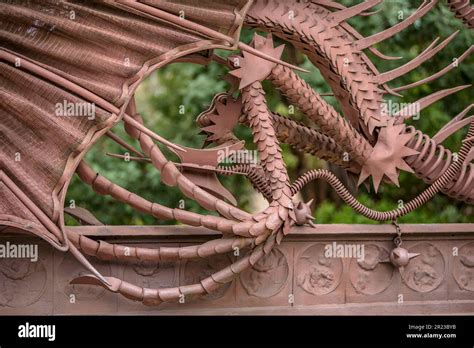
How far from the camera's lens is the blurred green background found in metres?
7.82

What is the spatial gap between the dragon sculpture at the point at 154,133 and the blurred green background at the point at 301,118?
2.41 meters

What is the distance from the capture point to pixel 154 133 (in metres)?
4.39

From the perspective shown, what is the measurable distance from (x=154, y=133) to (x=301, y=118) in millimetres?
5210

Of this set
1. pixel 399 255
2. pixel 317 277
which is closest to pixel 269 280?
pixel 317 277

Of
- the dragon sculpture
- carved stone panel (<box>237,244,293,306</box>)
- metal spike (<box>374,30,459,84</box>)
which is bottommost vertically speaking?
carved stone panel (<box>237,244,293,306</box>)

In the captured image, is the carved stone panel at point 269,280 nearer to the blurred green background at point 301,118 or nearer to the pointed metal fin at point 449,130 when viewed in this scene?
the pointed metal fin at point 449,130

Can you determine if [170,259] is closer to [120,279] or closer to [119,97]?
[120,279]

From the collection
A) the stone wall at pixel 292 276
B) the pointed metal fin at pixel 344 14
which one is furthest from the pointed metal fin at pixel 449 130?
the pointed metal fin at pixel 344 14

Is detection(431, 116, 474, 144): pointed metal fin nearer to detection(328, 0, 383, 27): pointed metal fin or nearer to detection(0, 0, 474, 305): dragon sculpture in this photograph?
detection(0, 0, 474, 305): dragon sculpture

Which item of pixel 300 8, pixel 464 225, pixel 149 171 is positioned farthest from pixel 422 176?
pixel 149 171

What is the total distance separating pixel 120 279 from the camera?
15.1 ft

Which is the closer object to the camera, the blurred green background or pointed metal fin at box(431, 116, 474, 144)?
pointed metal fin at box(431, 116, 474, 144)

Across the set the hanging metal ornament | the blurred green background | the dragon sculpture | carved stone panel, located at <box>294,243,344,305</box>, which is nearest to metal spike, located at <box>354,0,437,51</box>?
the dragon sculpture

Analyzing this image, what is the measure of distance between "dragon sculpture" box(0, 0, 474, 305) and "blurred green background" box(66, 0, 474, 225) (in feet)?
7.92
